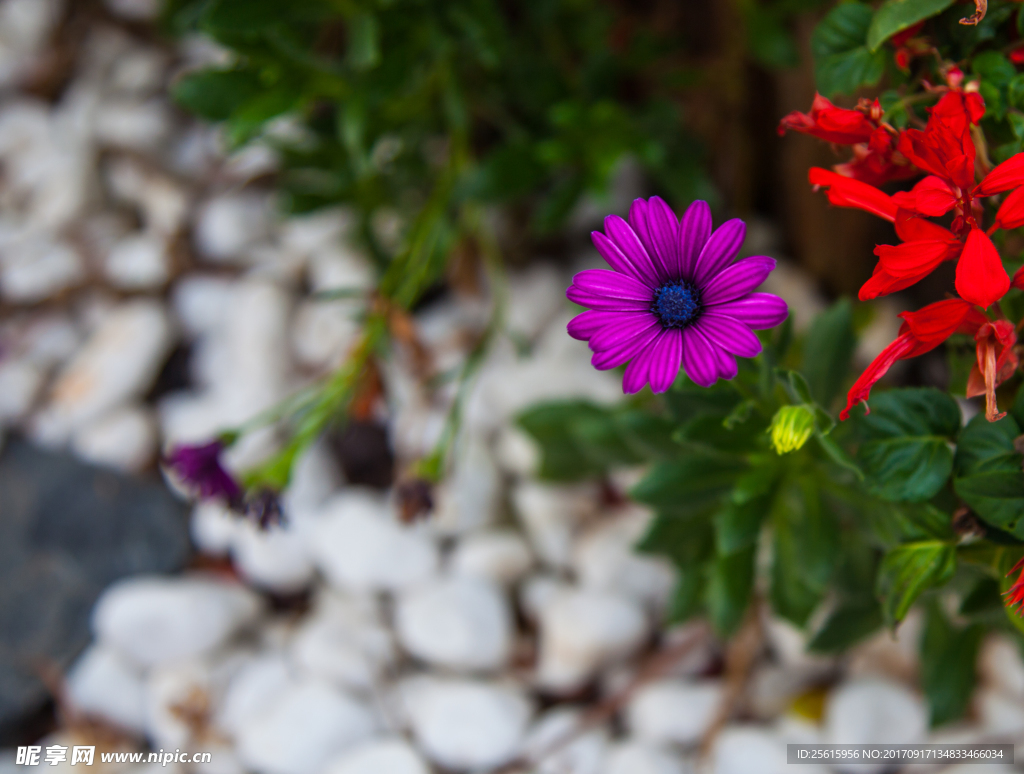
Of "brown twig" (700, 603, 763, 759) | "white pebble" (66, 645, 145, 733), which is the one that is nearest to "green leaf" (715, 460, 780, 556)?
"brown twig" (700, 603, 763, 759)

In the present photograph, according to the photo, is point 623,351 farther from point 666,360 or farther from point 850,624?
point 850,624

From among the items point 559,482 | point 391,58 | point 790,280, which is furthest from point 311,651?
point 790,280

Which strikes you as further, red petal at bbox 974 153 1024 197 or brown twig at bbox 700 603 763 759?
brown twig at bbox 700 603 763 759

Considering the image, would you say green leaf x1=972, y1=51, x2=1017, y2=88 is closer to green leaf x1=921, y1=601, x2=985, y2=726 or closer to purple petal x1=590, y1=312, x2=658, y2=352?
purple petal x1=590, y1=312, x2=658, y2=352

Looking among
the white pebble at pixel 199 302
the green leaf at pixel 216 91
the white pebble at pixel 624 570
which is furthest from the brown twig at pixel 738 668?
the white pebble at pixel 199 302

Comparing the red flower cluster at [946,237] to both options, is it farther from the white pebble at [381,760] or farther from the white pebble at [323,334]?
the white pebble at [323,334]

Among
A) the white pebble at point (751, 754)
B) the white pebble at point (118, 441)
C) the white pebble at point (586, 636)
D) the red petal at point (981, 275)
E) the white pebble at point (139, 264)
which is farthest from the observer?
the white pebble at point (139, 264)
